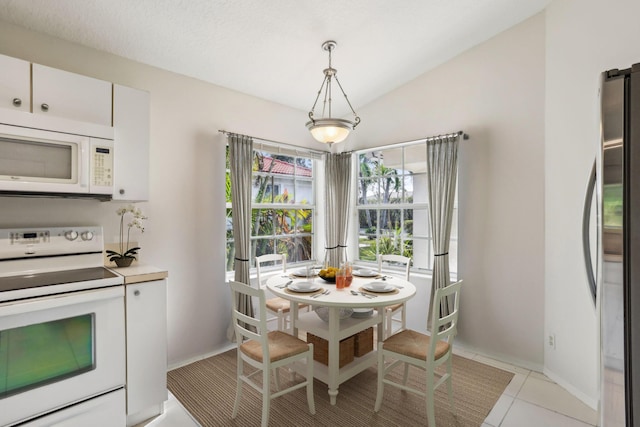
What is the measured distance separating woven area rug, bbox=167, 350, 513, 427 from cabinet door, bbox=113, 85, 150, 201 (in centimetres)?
149

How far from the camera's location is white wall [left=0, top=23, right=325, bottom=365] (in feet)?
7.47

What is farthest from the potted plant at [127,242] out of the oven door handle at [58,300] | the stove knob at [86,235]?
the oven door handle at [58,300]

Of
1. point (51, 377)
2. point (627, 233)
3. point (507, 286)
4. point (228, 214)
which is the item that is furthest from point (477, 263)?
point (51, 377)

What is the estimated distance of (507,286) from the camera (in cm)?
275

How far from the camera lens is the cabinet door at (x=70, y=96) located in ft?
5.87

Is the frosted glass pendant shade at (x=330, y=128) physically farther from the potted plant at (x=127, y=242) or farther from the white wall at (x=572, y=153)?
the white wall at (x=572, y=153)

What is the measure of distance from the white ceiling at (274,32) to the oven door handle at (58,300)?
171 centimetres

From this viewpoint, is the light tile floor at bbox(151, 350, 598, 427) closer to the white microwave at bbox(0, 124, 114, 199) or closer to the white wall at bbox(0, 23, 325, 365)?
the white wall at bbox(0, 23, 325, 365)

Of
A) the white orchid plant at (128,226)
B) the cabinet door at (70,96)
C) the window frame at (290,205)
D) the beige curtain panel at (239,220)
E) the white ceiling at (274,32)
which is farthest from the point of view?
the window frame at (290,205)

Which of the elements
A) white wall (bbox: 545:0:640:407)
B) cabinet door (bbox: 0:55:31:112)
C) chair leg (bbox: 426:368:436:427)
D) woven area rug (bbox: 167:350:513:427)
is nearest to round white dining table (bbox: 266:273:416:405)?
woven area rug (bbox: 167:350:513:427)

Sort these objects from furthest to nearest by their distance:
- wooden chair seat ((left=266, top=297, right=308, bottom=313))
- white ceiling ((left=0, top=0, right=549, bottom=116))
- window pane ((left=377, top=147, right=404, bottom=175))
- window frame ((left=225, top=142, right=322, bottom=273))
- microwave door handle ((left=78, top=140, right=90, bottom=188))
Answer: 1. window pane ((left=377, top=147, right=404, bottom=175))
2. window frame ((left=225, top=142, right=322, bottom=273))
3. wooden chair seat ((left=266, top=297, right=308, bottom=313))
4. white ceiling ((left=0, top=0, right=549, bottom=116))
5. microwave door handle ((left=78, top=140, right=90, bottom=188))

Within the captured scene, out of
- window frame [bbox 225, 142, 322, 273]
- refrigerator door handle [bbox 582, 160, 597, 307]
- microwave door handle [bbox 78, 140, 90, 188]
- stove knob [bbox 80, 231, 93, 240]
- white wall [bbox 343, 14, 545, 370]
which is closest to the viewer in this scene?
refrigerator door handle [bbox 582, 160, 597, 307]

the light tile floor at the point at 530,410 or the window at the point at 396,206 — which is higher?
the window at the point at 396,206

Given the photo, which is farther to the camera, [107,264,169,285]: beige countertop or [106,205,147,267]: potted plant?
[106,205,147,267]: potted plant
